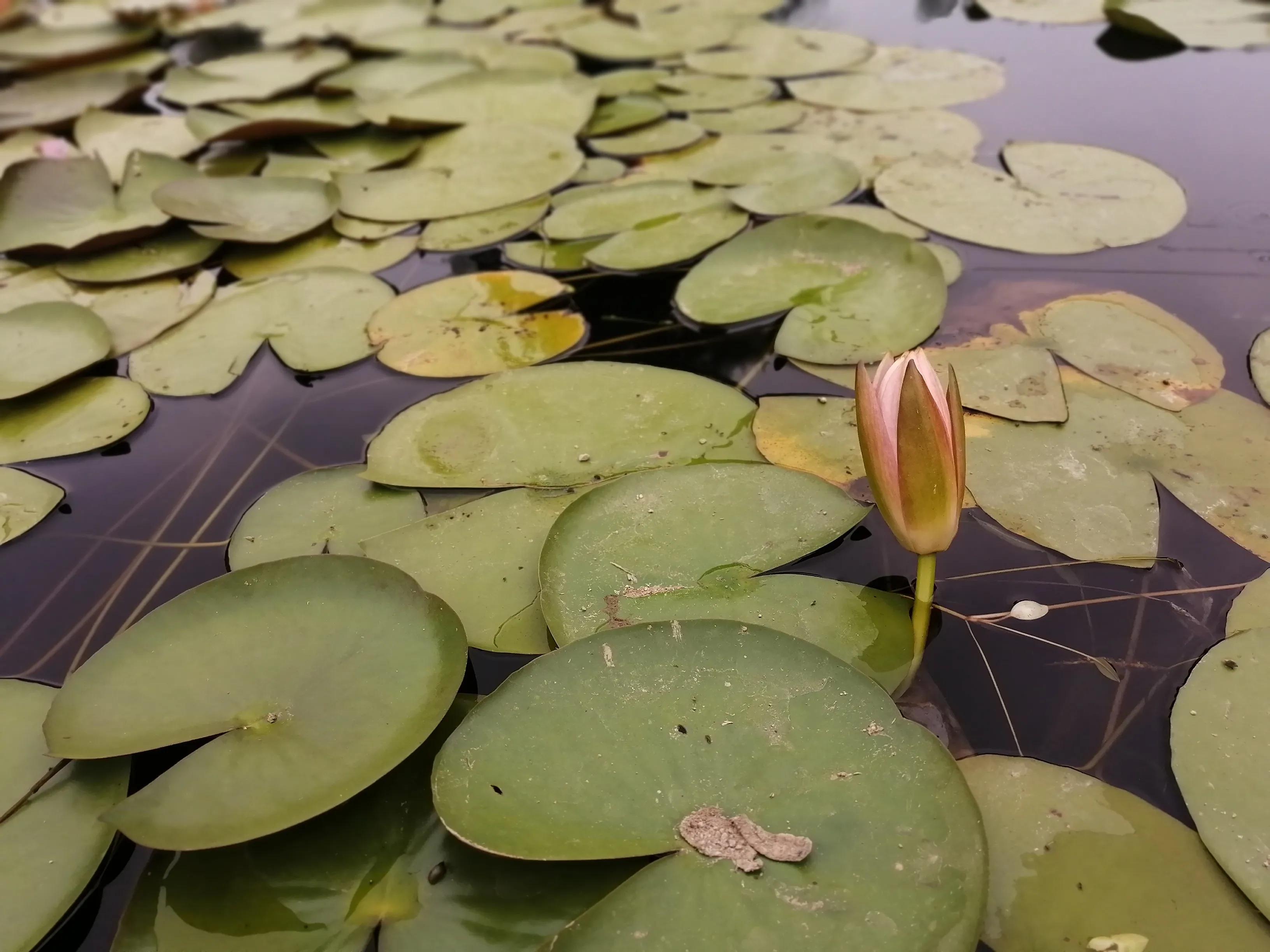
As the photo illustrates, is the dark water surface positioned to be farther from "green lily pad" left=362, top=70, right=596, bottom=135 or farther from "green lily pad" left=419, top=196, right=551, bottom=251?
"green lily pad" left=362, top=70, right=596, bottom=135

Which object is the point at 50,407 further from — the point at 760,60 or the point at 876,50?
the point at 876,50

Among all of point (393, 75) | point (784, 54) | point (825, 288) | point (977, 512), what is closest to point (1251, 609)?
point (977, 512)

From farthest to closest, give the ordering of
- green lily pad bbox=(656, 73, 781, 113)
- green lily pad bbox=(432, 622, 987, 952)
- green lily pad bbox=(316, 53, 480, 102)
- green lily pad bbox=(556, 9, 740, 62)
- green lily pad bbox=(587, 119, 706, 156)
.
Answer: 1. green lily pad bbox=(556, 9, 740, 62)
2. green lily pad bbox=(316, 53, 480, 102)
3. green lily pad bbox=(656, 73, 781, 113)
4. green lily pad bbox=(587, 119, 706, 156)
5. green lily pad bbox=(432, 622, 987, 952)

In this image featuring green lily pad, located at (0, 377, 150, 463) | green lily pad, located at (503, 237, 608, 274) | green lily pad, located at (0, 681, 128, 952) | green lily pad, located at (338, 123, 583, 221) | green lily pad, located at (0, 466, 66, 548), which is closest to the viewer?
green lily pad, located at (0, 681, 128, 952)

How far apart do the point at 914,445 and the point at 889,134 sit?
6.75ft

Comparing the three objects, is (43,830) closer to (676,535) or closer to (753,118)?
(676,535)

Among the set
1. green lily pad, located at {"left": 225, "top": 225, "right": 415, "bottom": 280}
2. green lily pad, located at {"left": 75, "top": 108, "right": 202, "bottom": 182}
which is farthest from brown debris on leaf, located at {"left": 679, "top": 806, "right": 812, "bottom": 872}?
green lily pad, located at {"left": 75, "top": 108, "right": 202, "bottom": 182}

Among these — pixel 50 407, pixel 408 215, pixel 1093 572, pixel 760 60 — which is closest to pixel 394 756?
pixel 1093 572

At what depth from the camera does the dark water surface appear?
1136 millimetres

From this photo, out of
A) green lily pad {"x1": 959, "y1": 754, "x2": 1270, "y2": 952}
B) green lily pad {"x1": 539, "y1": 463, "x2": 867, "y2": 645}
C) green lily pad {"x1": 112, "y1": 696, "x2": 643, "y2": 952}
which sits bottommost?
green lily pad {"x1": 959, "y1": 754, "x2": 1270, "y2": 952}

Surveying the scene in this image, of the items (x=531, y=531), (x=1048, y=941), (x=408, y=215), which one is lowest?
(x=1048, y=941)

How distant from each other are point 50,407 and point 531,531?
4.23 ft

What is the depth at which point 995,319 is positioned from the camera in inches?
72.3

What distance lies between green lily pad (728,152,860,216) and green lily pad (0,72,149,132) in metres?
2.77
